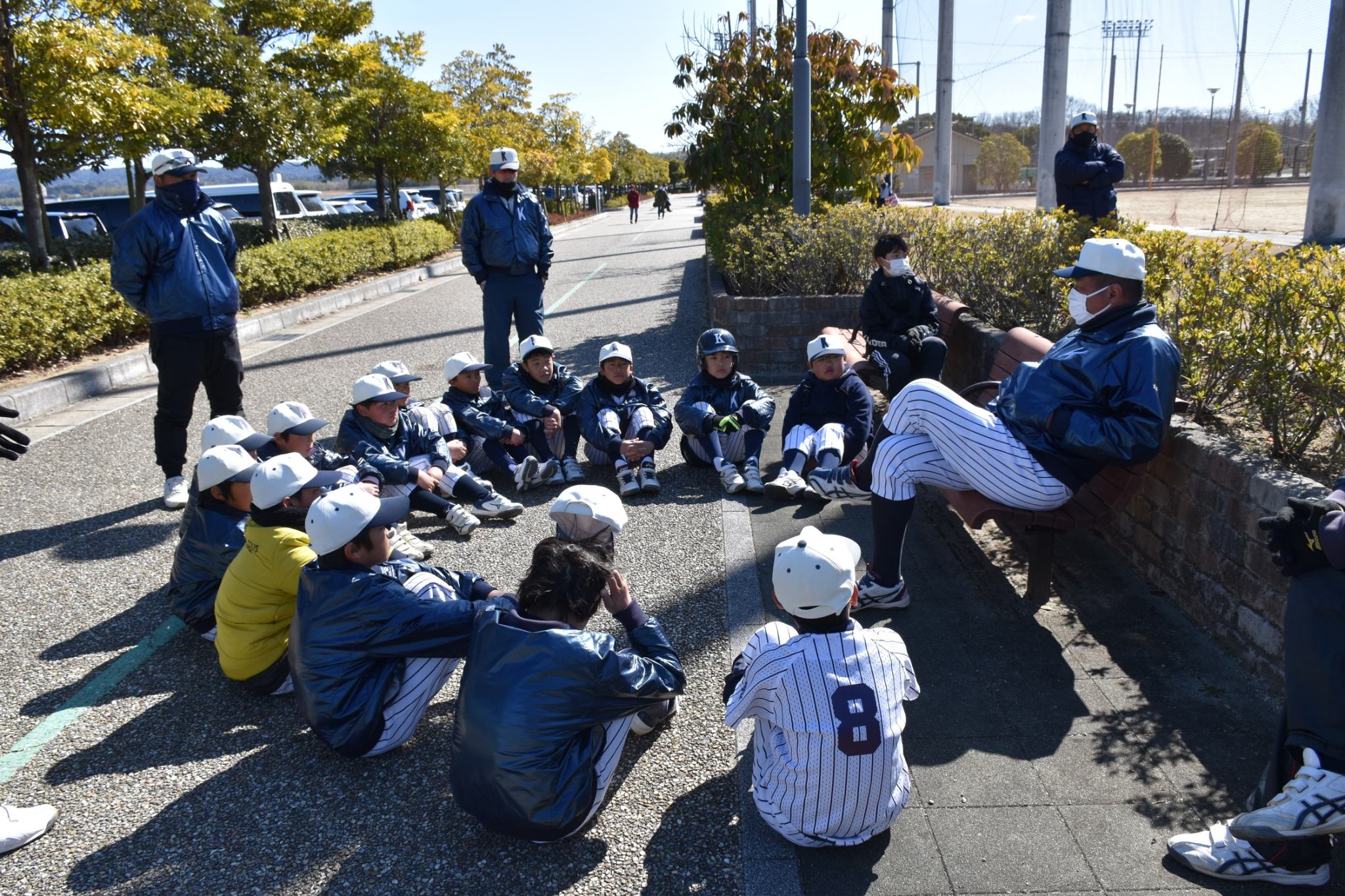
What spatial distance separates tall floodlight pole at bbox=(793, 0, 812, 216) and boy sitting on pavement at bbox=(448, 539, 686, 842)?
8.69 metres

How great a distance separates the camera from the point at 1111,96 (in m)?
35.1

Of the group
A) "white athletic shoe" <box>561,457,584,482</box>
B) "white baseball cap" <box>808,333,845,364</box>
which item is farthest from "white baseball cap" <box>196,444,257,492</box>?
"white baseball cap" <box>808,333,845,364</box>

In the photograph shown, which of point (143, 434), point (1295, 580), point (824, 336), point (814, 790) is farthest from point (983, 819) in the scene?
point (143, 434)

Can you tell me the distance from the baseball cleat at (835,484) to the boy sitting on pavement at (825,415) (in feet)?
0.29

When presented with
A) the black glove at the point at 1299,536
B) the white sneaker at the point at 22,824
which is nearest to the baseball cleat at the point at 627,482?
the white sneaker at the point at 22,824

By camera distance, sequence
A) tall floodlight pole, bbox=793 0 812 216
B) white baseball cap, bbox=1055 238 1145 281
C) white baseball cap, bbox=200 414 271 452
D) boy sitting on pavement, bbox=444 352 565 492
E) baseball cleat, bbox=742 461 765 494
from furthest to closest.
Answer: tall floodlight pole, bbox=793 0 812 216
boy sitting on pavement, bbox=444 352 565 492
baseball cleat, bbox=742 461 765 494
white baseball cap, bbox=200 414 271 452
white baseball cap, bbox=1055 238 1145 281

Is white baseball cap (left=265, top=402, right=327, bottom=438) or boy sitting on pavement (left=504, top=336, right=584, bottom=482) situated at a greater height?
white baseball cap (left=265, top=402, right=327, bottom=438)

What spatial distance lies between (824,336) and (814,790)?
3.71 metres

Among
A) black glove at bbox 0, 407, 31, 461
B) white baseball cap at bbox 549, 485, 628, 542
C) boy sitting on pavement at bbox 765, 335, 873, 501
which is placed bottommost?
boy sitting on pavement at bbox 765, 335, 873, 501

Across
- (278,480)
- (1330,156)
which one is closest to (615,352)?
(278,480)

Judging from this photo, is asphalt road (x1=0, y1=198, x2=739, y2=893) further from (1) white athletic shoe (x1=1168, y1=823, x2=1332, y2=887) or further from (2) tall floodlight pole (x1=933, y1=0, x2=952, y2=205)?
(2) tall floodlight pole (x1=933, y1=0, x2=952, y2=205)

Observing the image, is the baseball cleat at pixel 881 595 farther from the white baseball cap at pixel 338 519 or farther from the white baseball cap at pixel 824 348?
the white baseball cap at pixel 338 519

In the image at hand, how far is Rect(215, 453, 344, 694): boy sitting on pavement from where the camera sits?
3465 mm

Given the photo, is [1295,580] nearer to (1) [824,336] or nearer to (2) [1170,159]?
(1) [824,336]
